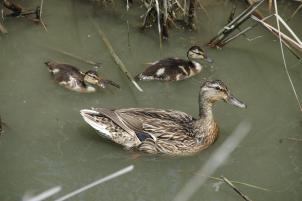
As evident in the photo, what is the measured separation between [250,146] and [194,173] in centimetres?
59

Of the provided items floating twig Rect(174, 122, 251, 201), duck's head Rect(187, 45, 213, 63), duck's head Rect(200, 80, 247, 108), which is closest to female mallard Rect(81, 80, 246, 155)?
duck's head Rect(200, 80, 247, 108)

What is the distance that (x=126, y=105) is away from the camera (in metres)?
5.24

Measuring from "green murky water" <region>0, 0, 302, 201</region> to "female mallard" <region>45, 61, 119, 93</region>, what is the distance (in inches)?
3.4

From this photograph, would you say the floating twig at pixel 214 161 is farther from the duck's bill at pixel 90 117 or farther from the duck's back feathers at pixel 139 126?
the duck's bill at pixel 90 117

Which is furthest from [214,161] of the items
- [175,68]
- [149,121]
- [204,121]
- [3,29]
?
[3,29]

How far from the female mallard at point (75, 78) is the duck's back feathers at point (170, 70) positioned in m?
0.35

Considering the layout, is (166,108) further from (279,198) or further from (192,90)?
(279,198)

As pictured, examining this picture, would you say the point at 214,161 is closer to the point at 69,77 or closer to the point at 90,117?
the point at 90,117

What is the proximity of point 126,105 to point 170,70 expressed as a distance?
531mm

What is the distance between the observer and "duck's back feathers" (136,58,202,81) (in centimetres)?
541

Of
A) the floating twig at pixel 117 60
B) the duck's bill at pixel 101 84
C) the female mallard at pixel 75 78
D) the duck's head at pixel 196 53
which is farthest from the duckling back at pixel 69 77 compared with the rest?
the duck's head at pixel 196 53

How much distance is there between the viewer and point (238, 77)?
18.7 feet

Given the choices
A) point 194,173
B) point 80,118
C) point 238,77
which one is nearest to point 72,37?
point 80,118

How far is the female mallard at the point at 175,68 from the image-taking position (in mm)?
5414
